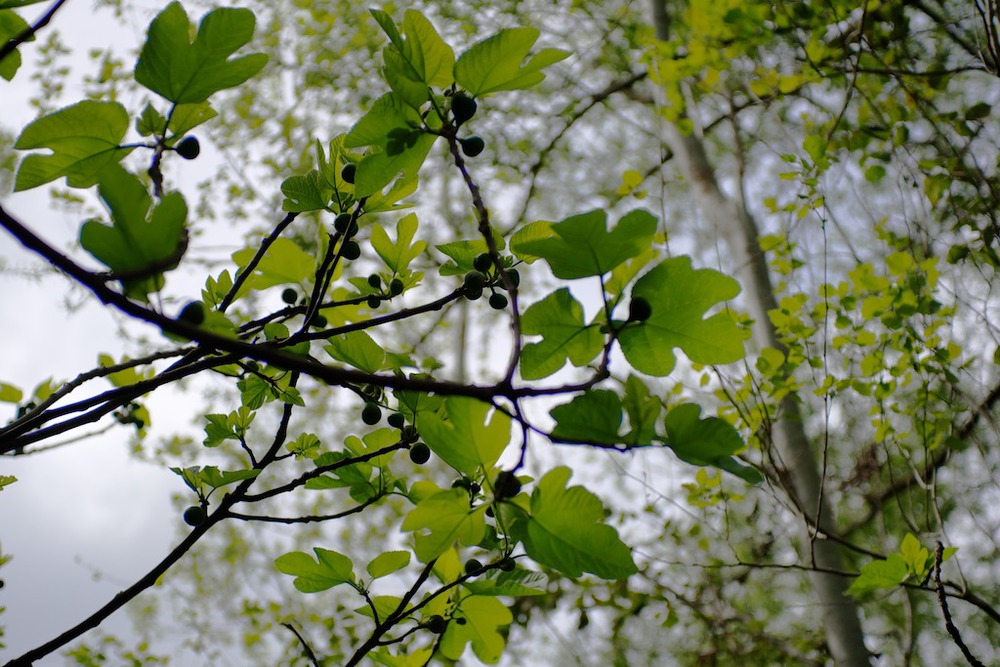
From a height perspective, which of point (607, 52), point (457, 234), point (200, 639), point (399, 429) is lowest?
point (399, 429)

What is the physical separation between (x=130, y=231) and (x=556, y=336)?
1.17 ft

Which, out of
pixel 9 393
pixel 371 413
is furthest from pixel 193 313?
pixel 9 393

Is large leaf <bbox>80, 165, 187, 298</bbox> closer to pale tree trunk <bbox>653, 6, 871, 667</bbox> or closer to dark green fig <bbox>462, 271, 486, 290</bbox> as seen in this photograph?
dark green fig <bbox>462, 271, 486, 290</bbox>

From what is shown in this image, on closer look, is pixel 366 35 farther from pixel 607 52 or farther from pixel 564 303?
pixel 564 303

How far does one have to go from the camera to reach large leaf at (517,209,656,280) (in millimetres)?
540

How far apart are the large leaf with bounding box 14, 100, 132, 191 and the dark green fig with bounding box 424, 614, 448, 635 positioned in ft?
2.13

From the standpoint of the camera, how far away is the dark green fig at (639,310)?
1.88 feet

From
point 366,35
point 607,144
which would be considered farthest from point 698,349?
point 607,144

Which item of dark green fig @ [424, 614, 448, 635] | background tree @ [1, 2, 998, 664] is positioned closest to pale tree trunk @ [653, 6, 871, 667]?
background tree @ [1, 2, 998, 664]

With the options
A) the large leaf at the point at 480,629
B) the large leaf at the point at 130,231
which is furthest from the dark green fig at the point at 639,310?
the large leaf at the point at 480,629

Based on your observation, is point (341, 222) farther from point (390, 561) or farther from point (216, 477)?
point (390, 561)

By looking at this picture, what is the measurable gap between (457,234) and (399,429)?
4.02m

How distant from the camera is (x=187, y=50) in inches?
24.1

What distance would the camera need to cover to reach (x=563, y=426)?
0.51m
